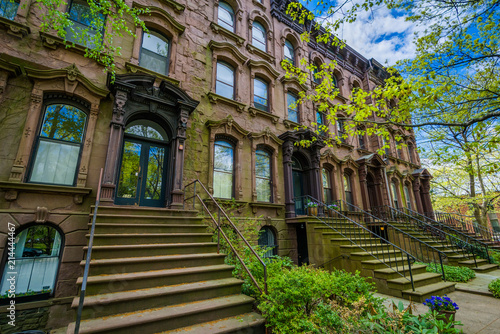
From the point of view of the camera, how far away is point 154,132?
7559 mm

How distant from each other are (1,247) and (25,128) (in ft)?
8.78

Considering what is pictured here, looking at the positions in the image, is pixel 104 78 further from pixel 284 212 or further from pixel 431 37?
pixel 431 37

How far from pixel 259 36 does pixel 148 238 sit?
36.7 feet

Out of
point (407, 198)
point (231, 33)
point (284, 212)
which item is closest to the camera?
point (284, 212)

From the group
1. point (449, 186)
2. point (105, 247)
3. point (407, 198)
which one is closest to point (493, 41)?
point (105, 247)

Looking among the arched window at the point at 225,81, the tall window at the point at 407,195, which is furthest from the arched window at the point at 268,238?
the tall window at the point at 407,195

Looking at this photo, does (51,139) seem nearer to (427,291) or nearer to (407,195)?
(427,291)

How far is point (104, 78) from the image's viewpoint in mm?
6719

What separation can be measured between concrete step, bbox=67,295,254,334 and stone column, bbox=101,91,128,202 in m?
3.51

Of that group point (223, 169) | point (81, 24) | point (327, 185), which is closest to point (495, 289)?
point (327, 185)

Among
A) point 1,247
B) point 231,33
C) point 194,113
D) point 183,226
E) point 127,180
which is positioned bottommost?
point 1,247

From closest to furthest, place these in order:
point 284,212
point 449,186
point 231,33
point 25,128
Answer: point 25,128, point 284,212, point 231,33, point 449,186

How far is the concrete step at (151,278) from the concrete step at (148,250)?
497 millimetres

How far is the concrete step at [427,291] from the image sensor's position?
5445 mm
